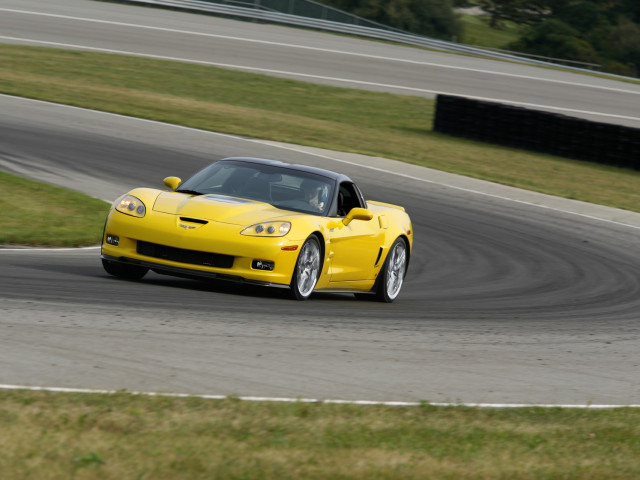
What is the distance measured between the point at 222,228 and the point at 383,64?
3502 centimetres

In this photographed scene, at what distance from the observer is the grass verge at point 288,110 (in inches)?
928

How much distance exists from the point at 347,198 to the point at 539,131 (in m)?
17.1

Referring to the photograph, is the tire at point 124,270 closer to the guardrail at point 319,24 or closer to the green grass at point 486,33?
the guardrail at point 319,24

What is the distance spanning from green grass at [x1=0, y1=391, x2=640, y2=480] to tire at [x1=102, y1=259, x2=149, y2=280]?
168 inches

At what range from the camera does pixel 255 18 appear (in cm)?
5012

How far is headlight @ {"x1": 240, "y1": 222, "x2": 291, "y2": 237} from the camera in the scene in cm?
898

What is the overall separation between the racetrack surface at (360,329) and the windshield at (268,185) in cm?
90

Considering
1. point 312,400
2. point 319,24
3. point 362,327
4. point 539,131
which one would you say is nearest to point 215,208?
point 362,327

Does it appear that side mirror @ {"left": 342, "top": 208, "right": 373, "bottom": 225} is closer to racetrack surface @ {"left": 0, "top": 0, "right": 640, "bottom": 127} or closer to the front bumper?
the front bumper

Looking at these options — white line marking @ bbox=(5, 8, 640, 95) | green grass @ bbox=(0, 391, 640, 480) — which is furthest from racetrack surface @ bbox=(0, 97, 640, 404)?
white line marking @ bbox=(5, 8, 640, 95)

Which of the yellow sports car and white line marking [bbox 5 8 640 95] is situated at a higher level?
white line marking [bbox 5 8 640 95]

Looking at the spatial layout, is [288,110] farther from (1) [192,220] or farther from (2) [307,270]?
(1) [192,220]

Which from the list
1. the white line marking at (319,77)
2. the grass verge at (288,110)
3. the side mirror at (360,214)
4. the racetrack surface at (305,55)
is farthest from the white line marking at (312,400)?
the white line marking at (319,77)

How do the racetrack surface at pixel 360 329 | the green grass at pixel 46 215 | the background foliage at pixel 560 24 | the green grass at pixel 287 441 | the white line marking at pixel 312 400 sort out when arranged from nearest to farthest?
the green grass at pixel 287 441 < the white line marking at pixel 312 400 < the racetrack surface at pixel 360 329 < the green grass at pixel 46 215 < the background foliage at pixel 560 24
